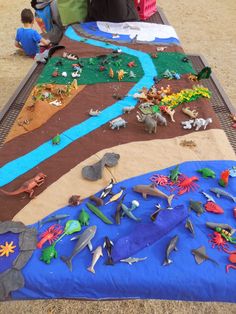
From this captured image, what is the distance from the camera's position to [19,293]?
58.1 inches

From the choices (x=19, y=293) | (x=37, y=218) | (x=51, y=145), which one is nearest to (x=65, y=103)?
(x=51, y=145)

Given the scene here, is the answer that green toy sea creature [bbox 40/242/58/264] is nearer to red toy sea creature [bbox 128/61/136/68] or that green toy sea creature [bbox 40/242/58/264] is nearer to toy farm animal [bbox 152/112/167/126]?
toy farm animal [bbox 152/112/167/126]

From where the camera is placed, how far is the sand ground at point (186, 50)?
80.8 inches

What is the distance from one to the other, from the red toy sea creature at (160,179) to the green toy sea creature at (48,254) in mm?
696

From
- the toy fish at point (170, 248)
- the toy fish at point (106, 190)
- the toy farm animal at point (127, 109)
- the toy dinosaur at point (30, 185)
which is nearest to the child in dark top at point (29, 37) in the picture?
the toy farm animal at point (127, 109)

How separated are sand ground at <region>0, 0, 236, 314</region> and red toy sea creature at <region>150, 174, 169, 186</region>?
2.69 ft

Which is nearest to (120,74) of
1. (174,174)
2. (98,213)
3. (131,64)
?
(131,64)

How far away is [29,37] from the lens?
4.29m

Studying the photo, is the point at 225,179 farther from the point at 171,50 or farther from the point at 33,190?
the point at 171,50

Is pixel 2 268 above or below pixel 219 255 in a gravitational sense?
above

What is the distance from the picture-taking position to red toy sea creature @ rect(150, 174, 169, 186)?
6.11 ft

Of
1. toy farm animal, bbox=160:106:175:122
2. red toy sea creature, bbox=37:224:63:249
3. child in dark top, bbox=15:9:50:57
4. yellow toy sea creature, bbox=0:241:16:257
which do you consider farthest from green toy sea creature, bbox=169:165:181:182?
child in dark top, bbox=15:9:50:57

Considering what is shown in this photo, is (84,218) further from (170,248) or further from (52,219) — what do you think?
(170,248)

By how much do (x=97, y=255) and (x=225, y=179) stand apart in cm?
86
